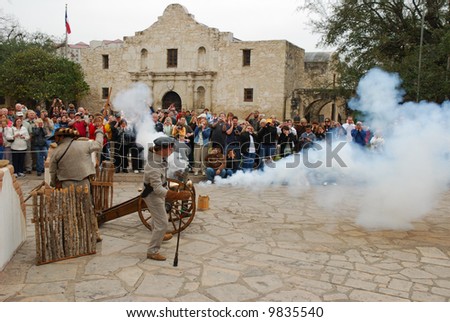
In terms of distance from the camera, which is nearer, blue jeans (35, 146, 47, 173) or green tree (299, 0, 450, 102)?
blue jeans (35, 146, 47, 173)

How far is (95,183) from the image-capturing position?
24.4 feet

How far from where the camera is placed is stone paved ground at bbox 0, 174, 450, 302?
4898 mm

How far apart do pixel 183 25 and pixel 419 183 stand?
987 inches

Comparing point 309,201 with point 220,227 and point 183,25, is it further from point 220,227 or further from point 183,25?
point 183,25

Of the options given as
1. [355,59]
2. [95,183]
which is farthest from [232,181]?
[355,59]

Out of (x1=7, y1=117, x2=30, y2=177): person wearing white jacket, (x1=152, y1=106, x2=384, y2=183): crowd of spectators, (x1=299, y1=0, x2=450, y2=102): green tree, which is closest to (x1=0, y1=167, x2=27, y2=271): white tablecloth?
(x1=152, y1=106, x2=384, y2=183): crowd of spectators

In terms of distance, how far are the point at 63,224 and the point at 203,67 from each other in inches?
1002

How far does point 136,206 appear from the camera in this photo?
7.02 meters

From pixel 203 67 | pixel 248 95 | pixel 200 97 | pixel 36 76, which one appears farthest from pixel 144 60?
pixel 248 95

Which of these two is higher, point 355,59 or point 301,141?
point 355,59

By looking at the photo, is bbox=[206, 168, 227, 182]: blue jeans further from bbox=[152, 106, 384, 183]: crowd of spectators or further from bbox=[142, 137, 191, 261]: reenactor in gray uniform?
Result: bbox=[142, 137, 191, 261]: reenactor in gray uniform

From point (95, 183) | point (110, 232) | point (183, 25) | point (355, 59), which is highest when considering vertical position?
point (183, 25)

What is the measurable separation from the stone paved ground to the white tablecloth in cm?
16

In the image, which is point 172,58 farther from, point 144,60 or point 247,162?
point 247,162
